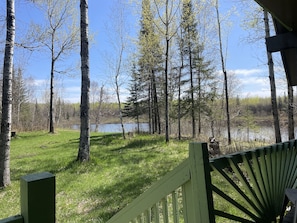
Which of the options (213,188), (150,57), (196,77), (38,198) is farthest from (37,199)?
(196,77)

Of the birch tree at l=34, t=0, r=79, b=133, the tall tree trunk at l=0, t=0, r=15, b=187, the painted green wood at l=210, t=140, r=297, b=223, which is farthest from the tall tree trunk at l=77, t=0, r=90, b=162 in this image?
the birch tree at l=34, t=0, r=79, b=133

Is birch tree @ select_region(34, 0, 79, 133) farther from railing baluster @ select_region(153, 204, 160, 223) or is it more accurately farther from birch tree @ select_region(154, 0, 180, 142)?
railing baluster @ select_region(153, 204, 160, 223)

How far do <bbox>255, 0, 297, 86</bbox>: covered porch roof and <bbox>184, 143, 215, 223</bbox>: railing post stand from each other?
4.57 feet

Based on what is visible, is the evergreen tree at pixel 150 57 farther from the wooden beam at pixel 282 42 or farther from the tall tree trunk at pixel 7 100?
the wooden beam at pixel 282 42

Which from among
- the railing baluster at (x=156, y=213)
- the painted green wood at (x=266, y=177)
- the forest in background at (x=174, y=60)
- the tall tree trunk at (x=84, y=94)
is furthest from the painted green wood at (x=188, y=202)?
the forest in background at (x=174, y=60)

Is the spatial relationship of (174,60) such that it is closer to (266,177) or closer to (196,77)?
(196,77)

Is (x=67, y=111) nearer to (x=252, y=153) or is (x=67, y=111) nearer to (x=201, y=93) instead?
(x=201, y=93)

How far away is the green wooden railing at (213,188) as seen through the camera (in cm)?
106

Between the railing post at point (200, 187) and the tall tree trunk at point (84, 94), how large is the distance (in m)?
5.06

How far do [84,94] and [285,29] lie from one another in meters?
4.72

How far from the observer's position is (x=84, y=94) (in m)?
5.85

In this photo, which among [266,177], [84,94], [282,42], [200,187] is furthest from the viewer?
[84,94]

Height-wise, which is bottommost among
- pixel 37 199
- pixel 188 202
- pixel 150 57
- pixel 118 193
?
pixel 118 193

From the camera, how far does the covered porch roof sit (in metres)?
1.93
